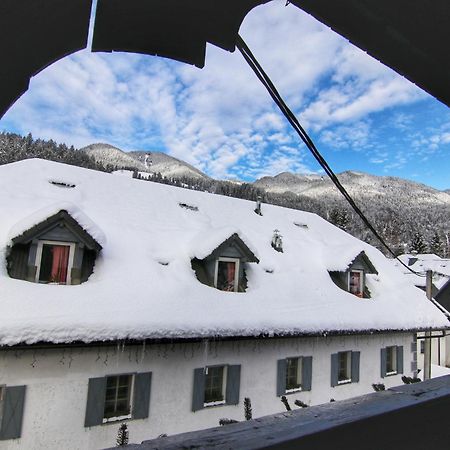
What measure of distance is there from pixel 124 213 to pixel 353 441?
1046 cm

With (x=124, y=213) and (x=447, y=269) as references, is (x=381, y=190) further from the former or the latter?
(x=124, y=213)

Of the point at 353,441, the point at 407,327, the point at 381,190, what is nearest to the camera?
the point at 353,441

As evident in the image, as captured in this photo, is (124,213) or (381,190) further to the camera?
(381,190)

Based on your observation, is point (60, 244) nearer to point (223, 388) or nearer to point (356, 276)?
point (223, 388)

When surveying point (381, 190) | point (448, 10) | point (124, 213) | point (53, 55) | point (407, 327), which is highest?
point (381, 190)

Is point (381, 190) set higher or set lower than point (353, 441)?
higher

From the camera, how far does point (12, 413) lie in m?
6.38

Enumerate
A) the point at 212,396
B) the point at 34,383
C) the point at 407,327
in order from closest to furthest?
the point at 34,383 < the point at 212,396 < the point at 407,327

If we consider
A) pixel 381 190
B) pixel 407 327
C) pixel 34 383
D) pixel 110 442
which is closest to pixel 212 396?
pixel 110 442

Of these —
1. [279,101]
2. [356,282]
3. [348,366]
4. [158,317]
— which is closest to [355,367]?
[348,366]

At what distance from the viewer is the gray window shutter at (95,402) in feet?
23.0

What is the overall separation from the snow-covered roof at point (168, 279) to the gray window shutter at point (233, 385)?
1.17 m

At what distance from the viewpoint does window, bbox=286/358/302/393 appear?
10127 millimetres

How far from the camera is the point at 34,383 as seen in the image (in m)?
6.63
